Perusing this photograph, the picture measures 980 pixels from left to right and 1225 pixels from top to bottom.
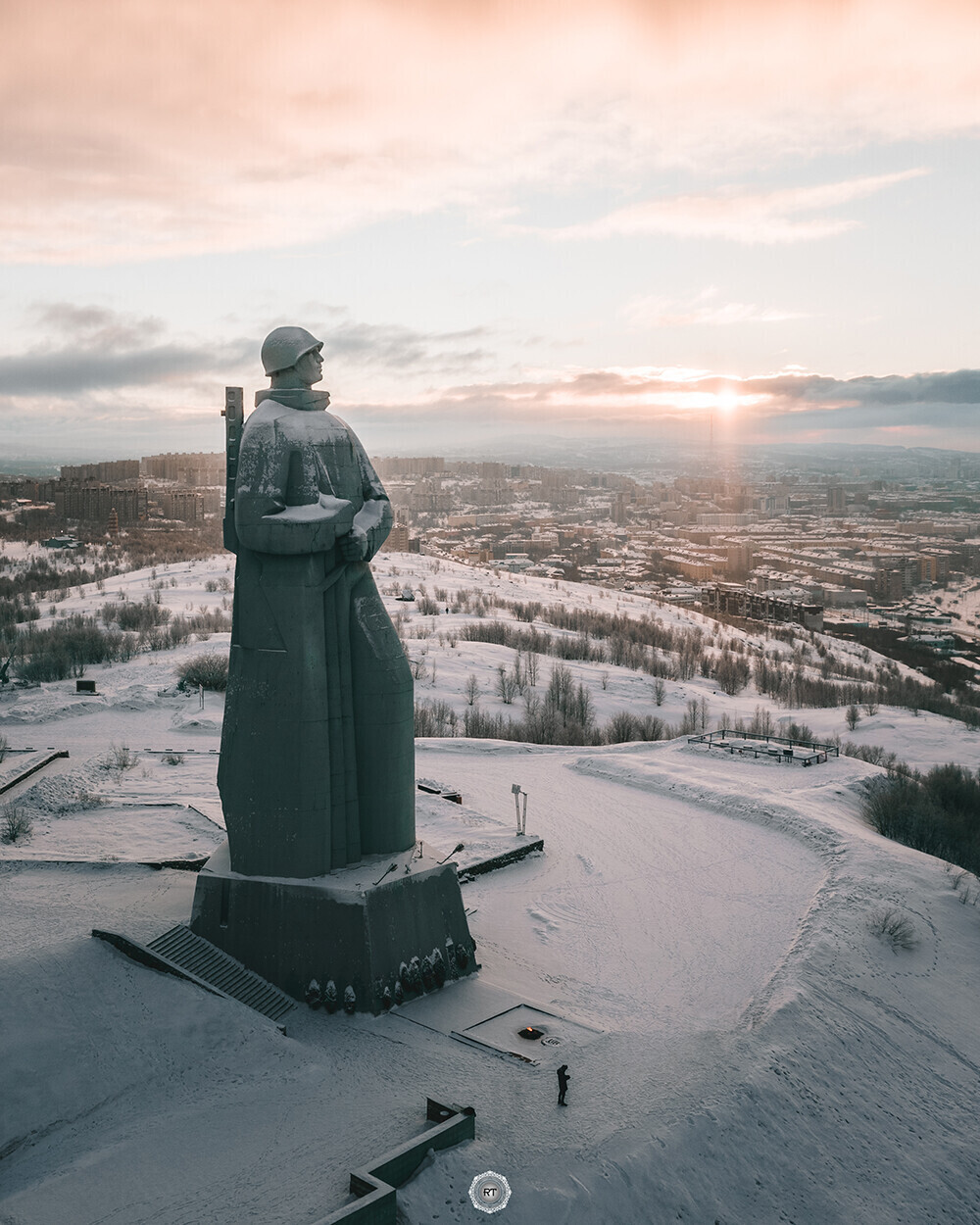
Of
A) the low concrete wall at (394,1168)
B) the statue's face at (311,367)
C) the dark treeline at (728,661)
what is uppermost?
the statue's face at (311,367)

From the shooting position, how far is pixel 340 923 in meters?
12.6

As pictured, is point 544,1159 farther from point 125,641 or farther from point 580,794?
point 125,641

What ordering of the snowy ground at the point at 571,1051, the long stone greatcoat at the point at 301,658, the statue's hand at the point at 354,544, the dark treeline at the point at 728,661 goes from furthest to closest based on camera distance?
the dark treeline at the point at 728,661
the statue's hand at the point at 354,544
the long stone greatcoat at the point at 301,658
the snowy ground at the point at 571,1051

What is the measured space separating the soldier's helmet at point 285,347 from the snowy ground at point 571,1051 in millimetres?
8193

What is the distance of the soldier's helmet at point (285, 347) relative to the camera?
13383mm

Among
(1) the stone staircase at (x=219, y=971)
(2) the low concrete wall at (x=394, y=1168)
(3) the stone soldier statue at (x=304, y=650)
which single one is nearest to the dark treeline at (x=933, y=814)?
(3) the stone soldier statue at (x=304, y=650)

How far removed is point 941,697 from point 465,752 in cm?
2681

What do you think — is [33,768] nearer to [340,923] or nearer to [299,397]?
[340,923]

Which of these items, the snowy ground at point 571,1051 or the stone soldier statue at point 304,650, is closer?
the snowy ground at point 571,1051

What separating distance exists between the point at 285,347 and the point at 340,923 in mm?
7947

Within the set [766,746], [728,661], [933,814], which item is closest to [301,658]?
[933,814]

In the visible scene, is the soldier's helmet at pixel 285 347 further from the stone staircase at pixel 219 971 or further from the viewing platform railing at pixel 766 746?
the viewing platform railing at pixel 766 746

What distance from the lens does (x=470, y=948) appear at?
13984 mm

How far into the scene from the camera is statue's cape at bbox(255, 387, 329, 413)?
1341cm
